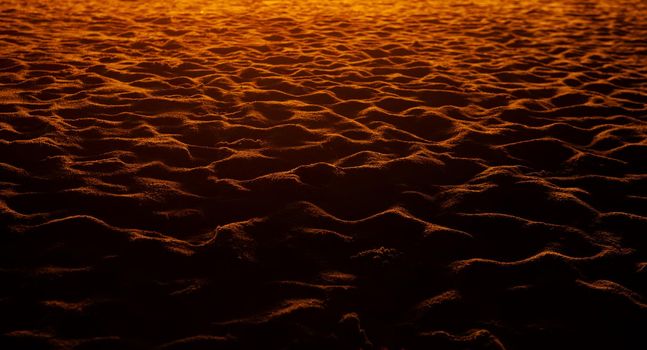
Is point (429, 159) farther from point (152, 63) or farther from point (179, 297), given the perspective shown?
point (152, 63)

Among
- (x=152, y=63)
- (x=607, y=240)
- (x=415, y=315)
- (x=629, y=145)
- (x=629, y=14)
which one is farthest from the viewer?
(x=629, y=14)

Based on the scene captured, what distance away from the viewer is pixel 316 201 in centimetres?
225

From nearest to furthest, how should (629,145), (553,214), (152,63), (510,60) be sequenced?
(553,214)
(629,145)
(152,63)
(510,60)

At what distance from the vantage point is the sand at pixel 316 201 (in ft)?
5.15

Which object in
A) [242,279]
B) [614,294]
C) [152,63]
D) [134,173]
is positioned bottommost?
[614,294]

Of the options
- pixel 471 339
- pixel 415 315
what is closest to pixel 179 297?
pixel 415 315

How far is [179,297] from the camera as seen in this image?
5.35 feet

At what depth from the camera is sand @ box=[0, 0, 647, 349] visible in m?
1.57

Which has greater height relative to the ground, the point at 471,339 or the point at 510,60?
the point at 510,60

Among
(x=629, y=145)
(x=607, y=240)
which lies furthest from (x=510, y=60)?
(x=607, y=240)

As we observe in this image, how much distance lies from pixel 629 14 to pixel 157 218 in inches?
355

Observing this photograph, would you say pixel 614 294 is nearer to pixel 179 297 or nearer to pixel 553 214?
pixel 553 214

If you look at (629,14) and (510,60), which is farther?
(629,14)

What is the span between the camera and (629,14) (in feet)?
24.0
